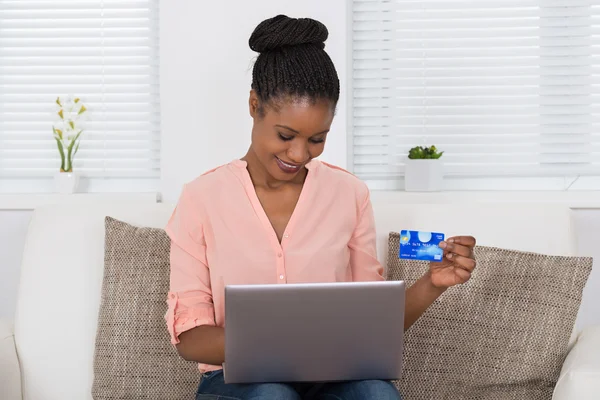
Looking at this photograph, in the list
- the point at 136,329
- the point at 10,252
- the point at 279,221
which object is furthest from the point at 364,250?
the point at 10,252

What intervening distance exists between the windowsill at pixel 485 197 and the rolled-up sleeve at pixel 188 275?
113 centimetres

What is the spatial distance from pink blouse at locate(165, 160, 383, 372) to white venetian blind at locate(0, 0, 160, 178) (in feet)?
4.17

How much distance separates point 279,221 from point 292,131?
0.85 feet

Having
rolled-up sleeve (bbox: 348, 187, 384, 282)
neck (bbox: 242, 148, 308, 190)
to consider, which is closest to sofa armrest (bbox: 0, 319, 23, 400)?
neck (bbox: 242, 148, 308, 190)

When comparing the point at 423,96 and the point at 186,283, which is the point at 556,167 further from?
the point at 186,283

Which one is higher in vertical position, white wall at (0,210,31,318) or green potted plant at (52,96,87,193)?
green potted plant at (52,96,87,193)

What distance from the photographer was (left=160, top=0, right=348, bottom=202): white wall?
8.82 feet

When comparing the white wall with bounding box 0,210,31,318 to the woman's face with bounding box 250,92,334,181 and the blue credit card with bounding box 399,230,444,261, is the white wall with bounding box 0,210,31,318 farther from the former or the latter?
the blue credit card with bounding box 399,230,444,261

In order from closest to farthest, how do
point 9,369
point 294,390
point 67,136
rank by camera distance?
point 294,390, point 9,369, point 67,136

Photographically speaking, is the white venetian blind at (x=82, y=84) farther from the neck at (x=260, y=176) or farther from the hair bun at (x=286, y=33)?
the hair bun at (x=286, y=33)

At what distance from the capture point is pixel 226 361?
145 centimetres

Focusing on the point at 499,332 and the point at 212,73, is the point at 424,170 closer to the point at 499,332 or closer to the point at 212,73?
the point at 212,73

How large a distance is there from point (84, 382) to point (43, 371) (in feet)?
0.36

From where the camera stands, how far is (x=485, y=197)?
282 cm
